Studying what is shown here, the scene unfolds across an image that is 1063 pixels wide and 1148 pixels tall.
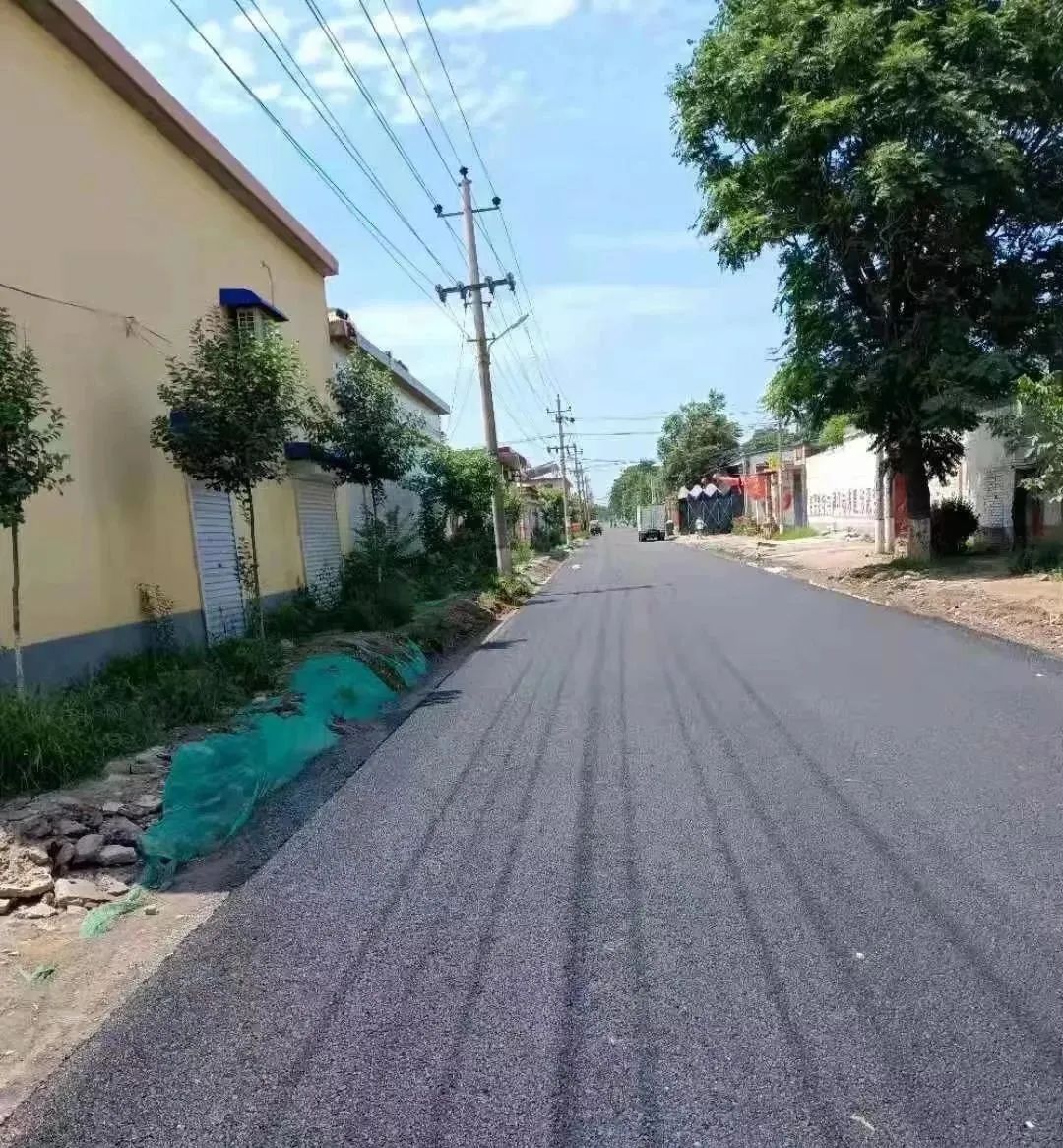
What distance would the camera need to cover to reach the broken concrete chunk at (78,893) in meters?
4.77

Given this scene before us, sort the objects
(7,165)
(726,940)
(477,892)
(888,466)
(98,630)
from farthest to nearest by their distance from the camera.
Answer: (888,466)
(98,630)
(7,165)
(477,892)
(726,940)

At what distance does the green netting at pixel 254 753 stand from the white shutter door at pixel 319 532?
601cm

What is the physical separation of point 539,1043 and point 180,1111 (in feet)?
3.65

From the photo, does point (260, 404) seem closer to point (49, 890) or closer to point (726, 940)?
point (49, 890)

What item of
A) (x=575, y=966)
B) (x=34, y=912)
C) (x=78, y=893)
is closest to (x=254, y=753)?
(x=78, y=893)

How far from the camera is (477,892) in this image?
441cm

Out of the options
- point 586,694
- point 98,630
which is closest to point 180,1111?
point 586,694

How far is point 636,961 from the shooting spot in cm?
364

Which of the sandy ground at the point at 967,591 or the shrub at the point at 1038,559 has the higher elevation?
the shrub at the point at 1038,559

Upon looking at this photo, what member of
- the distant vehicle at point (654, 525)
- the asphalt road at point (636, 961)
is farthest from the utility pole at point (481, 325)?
the distant vehicle at point (654, 525)

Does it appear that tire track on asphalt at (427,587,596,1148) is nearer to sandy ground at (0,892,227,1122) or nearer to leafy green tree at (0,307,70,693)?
sandy ground at (0,892,227,1122)

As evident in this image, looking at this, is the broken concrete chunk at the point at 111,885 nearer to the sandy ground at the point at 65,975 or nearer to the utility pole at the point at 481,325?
the sandy ground at the point at 65,975

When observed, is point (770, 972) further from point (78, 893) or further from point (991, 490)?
point (991, 490)

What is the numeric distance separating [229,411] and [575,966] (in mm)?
8249
